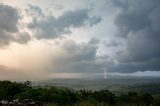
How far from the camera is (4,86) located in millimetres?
34031

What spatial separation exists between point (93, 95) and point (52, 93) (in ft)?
17.4

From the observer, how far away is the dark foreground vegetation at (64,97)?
29.5m

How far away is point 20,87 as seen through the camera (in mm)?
34594

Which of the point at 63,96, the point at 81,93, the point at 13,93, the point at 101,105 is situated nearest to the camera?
the point at 101,105

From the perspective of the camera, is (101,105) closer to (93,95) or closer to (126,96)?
(93,95)

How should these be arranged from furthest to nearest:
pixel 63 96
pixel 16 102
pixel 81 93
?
pixel 81 93
pixel 63 96
pixel 16 102

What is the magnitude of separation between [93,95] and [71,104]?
5395mm

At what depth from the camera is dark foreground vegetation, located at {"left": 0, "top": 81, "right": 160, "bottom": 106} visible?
96.7 ft

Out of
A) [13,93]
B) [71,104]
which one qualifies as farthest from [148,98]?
[13,93]

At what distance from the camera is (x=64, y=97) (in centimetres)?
3044

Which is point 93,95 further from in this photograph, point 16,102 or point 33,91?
point 16,102

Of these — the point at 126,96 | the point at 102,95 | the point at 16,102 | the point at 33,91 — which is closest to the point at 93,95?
the point at 102,95

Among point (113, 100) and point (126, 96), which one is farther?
point (126, 96)

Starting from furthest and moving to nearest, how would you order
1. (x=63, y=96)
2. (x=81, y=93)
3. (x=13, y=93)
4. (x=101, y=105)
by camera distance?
(x=81, y=93), (x=13, y=93), (x=63, y=96), (x=101, y=105)
